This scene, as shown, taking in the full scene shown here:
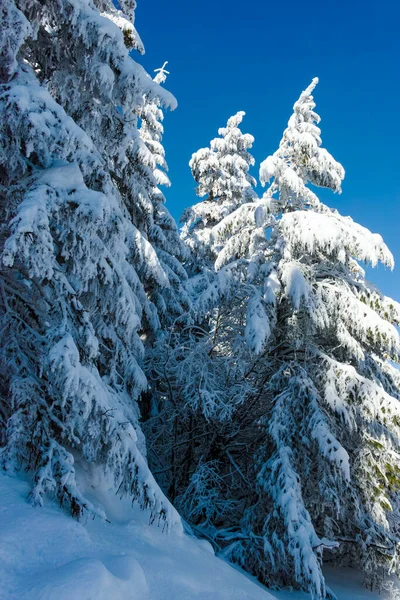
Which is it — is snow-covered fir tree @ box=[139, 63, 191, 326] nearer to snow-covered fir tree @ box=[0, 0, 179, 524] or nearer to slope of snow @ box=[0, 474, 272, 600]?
snow-covered fir tree @ box=[0, 0, 179, 524]

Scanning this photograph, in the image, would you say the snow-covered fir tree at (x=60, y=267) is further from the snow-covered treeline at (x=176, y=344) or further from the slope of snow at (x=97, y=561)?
the slope of snow at (x=97, y=561)

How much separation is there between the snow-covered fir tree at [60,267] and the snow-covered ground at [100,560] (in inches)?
9.9

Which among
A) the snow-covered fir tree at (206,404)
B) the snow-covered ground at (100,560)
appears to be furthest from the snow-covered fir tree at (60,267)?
the snow-covered fir tree at (206,404)

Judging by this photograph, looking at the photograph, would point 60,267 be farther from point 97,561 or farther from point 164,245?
point 164,245

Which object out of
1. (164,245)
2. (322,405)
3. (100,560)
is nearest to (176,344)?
(322,405)

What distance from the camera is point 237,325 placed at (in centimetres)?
927

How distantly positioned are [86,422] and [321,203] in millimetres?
7388

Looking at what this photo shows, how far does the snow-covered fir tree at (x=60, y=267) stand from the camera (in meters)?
4.07

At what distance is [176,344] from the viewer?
371 inches

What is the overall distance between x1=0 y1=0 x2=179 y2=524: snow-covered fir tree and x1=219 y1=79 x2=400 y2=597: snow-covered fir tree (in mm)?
3215

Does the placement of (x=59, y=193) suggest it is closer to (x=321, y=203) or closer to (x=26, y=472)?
(x=26, y=472)

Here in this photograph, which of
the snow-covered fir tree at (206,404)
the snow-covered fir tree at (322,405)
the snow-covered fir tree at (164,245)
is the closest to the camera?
the snow-covered fir tree at (322,405)

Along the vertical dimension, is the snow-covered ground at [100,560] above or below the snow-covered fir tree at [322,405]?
below

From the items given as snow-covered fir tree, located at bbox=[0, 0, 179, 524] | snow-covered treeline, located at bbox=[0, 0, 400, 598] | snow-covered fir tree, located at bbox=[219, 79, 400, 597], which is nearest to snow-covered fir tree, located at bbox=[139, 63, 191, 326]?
snow-covered treeline, located at bbox=[0, 0, 400, 598]
